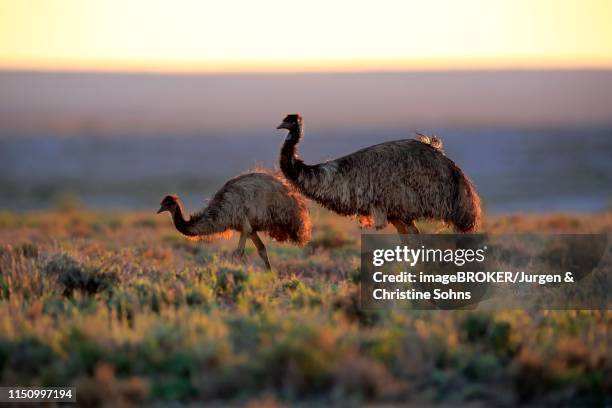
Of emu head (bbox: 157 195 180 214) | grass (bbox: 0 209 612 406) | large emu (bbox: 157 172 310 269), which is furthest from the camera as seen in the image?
emu head (bbox: 157 195 180 214)

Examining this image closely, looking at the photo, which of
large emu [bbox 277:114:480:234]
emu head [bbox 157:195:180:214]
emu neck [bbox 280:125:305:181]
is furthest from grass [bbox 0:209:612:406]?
emu head [bbox 157:195:180:214]

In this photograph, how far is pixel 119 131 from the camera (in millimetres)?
77250

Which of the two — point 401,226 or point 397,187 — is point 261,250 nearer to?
point 401,226

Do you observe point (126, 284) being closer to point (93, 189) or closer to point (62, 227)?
point (62, 227)

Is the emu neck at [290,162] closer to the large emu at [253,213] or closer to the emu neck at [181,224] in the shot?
the large emu at [253,213]

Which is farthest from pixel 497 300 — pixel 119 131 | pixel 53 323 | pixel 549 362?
pixel 119 131

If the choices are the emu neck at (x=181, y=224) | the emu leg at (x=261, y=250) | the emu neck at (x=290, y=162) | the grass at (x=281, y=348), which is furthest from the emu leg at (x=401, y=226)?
the emu neck at (x=181, y=224)

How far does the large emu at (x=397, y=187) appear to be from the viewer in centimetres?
1179

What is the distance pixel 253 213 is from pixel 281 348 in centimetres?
540

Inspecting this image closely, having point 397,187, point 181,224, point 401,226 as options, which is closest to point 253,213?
point 181,224

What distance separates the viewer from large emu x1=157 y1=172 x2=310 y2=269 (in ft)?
43.5

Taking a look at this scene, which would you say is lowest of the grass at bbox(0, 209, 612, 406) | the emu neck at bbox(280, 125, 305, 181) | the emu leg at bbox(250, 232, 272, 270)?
the grass at bbox(0, 209, 612, 406)

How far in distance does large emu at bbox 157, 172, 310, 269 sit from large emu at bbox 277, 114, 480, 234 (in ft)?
3.83

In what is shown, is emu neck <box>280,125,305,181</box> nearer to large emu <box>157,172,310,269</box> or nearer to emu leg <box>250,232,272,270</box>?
large emu <box>157,172,310,269</box>
